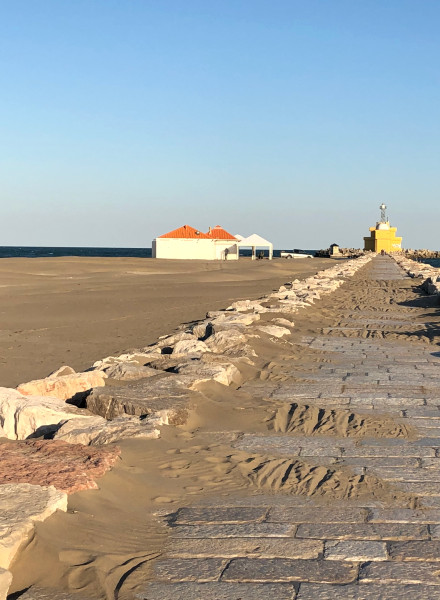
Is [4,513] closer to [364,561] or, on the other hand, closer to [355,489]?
[364,561]

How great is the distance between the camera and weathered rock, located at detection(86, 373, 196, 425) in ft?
17.9

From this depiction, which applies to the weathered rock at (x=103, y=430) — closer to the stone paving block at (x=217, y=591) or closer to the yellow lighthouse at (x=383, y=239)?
the stone paving block at (x=217, y=591)

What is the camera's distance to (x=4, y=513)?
3283 millimetres

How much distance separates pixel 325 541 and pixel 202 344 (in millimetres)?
4849

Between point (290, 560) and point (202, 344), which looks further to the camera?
point (202, 344)

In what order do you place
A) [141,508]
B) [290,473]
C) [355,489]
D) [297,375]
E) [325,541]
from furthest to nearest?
[297,375] < [290,473] < [355,489] < [141,508] < [325,541]

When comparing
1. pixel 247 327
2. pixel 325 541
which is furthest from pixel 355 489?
pixel 247 327

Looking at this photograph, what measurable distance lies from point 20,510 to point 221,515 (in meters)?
1.04

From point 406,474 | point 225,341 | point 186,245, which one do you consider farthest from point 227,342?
point 186,245

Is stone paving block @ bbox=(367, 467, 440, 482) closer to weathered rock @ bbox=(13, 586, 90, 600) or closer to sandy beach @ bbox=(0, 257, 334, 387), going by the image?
weathered rock @ bbox=(13, 586, 90, 600)

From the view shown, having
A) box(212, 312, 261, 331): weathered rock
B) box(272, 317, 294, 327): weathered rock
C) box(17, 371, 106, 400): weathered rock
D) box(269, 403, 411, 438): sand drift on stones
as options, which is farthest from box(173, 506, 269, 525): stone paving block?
box(272, 317, 294, 327): weathered rock

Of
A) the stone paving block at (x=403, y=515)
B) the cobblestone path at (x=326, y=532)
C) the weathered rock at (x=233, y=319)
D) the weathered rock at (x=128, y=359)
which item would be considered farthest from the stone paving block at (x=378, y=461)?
the weathered rock at (x=233, y=319)

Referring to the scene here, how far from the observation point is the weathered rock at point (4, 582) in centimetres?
273

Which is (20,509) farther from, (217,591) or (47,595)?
(217,591)
